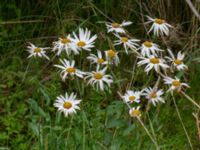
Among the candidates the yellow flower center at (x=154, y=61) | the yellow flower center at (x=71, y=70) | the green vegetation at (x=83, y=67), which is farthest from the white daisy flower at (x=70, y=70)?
the yellow flower center at (x=154, y=61)

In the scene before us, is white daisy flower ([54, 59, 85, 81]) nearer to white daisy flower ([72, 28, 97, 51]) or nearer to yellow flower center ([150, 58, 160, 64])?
white daisy flower ([72, 28, 97, 51])

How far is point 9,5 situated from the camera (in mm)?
2730

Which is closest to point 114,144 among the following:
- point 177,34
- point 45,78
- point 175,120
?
point 175,120

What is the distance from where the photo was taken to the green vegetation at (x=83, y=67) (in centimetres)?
205

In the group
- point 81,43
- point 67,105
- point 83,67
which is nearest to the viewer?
point 67,105

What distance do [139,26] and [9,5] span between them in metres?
0.63

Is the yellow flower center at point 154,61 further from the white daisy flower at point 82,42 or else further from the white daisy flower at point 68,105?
the white daisy flower at point 68,105

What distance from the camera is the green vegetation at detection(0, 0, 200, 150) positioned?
205 cm

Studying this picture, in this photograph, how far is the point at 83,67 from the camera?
7.61ft

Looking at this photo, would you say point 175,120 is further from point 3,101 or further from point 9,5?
point 9,5

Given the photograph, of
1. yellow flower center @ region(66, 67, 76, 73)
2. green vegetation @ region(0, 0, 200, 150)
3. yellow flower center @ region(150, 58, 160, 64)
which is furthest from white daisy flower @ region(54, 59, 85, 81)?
yellow flower center @ region(150, 58, 160, 64)

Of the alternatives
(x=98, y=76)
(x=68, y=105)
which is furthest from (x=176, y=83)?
(x=68, y=105)

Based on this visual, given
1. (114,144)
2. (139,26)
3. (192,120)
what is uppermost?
(139,26)

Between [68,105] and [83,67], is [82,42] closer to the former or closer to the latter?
[68,105]
